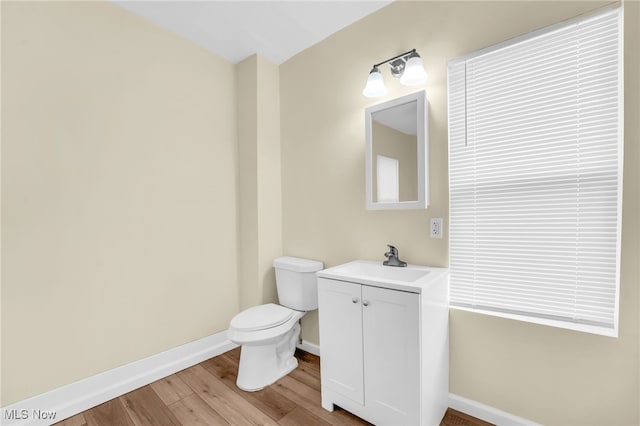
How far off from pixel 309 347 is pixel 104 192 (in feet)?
6.37

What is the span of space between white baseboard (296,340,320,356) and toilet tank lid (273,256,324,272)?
0.69 metres

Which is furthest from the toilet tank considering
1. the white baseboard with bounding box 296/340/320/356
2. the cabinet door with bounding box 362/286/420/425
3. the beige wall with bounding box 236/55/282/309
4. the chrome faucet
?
the cabinet door with bounding box 362/286/420/425

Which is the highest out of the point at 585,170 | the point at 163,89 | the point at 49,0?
the point at 49,0

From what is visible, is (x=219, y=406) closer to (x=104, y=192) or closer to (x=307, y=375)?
(x=307, y=375)

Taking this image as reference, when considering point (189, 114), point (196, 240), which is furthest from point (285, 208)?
point (189, 114)

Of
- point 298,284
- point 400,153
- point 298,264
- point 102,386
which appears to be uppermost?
point 400,153

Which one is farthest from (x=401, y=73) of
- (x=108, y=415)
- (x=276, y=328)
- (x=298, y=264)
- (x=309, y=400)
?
(x=108, y=415)

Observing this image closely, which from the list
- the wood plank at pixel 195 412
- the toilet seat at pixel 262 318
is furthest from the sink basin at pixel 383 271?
the wood plank at pixel 195 412

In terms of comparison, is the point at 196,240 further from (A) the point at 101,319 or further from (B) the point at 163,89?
(B) the point at 163,89

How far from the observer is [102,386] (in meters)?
1.75

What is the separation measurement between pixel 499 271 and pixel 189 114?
2455mm

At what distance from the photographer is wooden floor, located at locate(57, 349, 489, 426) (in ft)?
5.11

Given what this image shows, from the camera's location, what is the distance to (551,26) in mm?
1315

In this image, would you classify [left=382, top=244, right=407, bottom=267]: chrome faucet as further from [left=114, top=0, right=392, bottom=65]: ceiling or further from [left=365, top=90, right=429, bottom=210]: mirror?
[left=114, top=0, right=392, bottom=65]: ceiling
